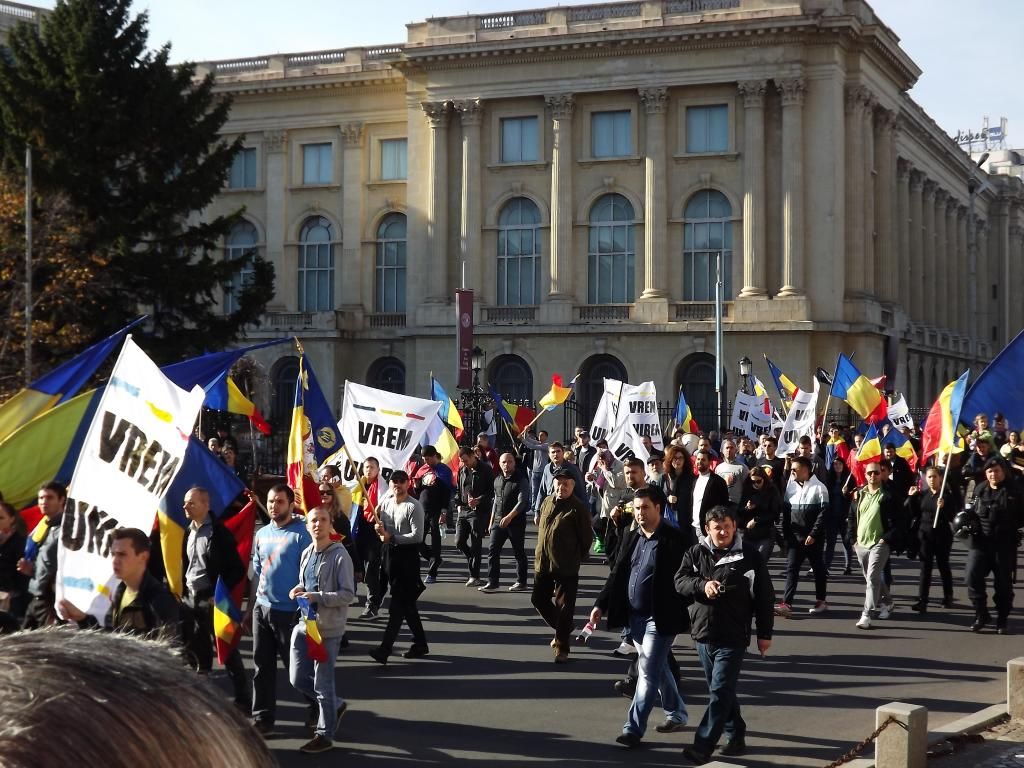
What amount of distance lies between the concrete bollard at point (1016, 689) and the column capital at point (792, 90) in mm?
38120

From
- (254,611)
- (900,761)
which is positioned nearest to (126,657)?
(900,761)

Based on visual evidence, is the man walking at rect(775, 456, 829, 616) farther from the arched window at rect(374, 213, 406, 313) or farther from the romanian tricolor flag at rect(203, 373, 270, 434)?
the arched window at rect(374, 213, 406, 313)

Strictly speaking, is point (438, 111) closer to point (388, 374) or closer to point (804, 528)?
point (388, 374)

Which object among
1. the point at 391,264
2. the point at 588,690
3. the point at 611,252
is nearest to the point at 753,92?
the point at 611,252

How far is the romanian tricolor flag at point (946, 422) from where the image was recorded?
625 inches

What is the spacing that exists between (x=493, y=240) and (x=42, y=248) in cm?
2248

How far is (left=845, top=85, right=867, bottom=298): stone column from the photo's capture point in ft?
155

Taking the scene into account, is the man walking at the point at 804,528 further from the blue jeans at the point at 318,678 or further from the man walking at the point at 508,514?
the blue jeans at the point at 318,678

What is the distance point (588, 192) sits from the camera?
48.1 meters

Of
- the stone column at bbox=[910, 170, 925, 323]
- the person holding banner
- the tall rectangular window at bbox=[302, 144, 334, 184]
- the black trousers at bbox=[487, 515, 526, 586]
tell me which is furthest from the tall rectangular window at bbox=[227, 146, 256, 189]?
the person holding banner

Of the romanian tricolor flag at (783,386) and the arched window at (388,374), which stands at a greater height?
the arched window at (388,374)

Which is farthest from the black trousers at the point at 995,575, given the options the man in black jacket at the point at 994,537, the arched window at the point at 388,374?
the arched window at the point at 388,374

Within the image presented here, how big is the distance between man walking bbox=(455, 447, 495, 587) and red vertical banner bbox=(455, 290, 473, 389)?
22128mm

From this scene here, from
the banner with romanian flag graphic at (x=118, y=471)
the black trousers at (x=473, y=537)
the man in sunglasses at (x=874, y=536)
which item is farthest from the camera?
the black trousers at (x=473, y=537)
